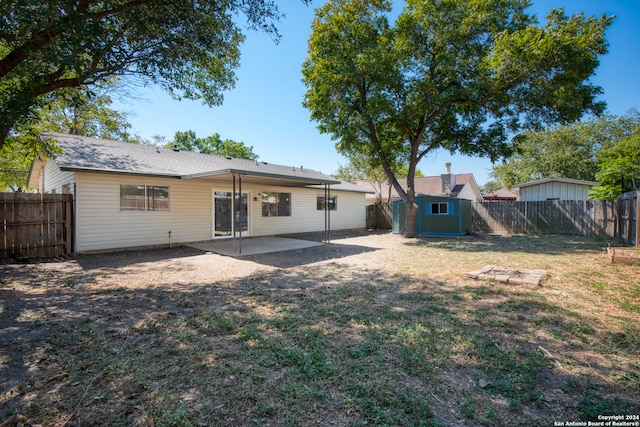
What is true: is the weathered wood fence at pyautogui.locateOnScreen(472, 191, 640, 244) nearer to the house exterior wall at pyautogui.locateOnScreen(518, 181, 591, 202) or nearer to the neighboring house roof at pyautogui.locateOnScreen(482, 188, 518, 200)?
the house exterior wall at pyautogui.locateOnScreen(518, 181, 591, 202)

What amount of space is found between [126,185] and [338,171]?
20862 mm

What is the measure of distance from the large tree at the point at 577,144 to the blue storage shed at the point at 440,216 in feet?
50.9

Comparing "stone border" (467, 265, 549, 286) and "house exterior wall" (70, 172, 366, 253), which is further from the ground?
"house exterior wall" (70, 172, 366, 253)

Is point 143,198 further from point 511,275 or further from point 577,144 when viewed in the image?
point 577,144

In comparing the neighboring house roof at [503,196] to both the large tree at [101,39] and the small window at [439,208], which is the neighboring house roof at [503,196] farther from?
the large tree at [101,39]

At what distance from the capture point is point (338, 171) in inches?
1109

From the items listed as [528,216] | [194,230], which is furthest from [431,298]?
[528,216]

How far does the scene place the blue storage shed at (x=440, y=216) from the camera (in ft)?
46.4

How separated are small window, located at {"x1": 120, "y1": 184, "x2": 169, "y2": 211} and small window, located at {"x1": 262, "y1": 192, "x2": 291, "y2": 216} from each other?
421cm

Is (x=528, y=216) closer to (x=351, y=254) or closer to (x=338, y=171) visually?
(x=351, y=254)

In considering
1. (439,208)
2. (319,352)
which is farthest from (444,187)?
(319,352)

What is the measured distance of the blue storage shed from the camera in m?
14.1

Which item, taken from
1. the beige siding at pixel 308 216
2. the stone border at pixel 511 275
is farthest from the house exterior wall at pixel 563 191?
the stone border at pixel 511 275

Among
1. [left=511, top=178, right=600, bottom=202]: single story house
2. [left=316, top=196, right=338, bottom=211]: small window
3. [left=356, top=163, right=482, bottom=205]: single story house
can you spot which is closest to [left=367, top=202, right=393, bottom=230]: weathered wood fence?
[left=316, top=196, right=338, bottom=211]: small window
